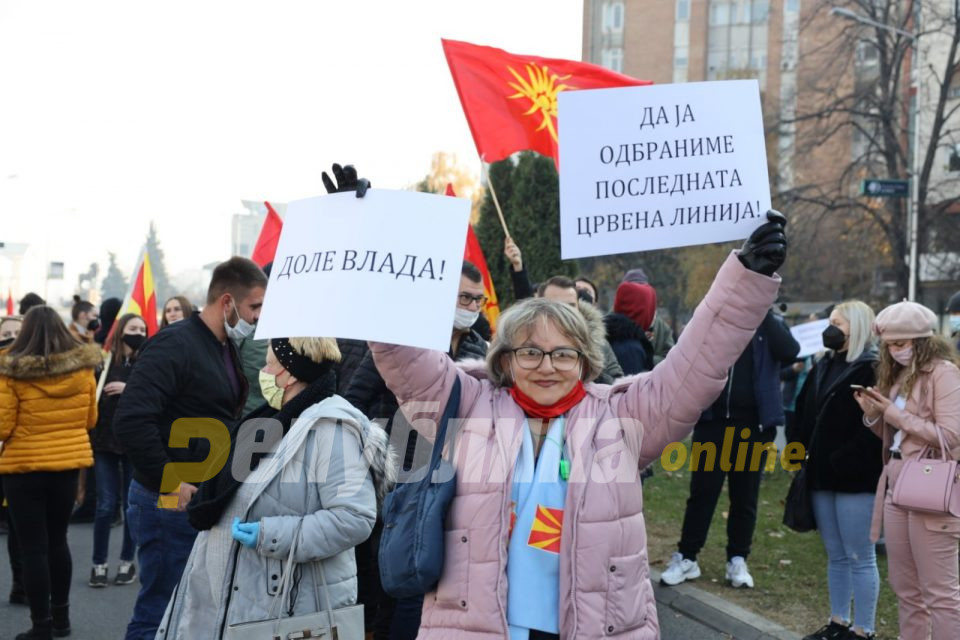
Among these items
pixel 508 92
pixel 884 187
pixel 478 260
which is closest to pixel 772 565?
pixel 478 260

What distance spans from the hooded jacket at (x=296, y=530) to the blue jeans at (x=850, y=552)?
323 centimetres

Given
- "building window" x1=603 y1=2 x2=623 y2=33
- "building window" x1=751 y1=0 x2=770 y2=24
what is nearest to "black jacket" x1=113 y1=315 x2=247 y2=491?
"building window" x1=751 y1=0 x2=770 y2=24

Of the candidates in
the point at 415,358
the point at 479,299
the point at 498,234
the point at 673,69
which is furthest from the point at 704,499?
the point at 673,69

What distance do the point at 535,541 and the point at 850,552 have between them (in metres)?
3.54

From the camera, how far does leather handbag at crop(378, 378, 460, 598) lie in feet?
9.65

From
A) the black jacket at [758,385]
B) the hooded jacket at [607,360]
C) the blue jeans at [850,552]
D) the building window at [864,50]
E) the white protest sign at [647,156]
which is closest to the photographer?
the white protest sign at [647,156]

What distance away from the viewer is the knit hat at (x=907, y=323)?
5.39 meters

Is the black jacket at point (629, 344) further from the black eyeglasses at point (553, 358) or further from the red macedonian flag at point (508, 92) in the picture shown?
the black eyeglasses at point (553, 358)

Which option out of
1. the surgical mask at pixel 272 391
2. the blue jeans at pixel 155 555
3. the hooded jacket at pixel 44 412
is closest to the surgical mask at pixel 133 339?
the hooded jacket at pixel 44 412

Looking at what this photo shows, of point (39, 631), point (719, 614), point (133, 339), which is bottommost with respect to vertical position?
point (39, 631)

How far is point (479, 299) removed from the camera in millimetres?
5648

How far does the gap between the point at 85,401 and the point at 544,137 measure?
13.2 ft

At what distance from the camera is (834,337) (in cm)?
599

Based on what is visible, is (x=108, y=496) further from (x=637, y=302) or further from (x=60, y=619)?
(x=637, y=302)
